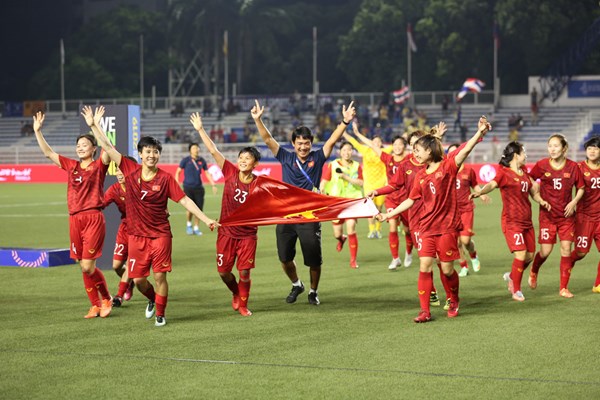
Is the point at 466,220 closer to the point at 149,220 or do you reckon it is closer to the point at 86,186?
the point at 149,220

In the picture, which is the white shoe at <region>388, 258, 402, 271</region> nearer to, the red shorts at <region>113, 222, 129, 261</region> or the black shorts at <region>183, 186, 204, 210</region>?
the red shorts at <region>113, 222, 129, 261</region>

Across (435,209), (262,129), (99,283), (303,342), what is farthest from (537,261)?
(99,283)

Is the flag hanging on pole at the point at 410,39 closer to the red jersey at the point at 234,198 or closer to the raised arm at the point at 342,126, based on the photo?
the raised arm at the point at 342,126

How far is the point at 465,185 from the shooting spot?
15.0 m

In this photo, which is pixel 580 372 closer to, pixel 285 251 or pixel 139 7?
pixel 285 251

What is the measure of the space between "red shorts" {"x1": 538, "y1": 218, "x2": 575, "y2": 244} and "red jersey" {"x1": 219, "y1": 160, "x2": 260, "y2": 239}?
369 cm

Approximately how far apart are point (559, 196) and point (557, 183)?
0.18 m

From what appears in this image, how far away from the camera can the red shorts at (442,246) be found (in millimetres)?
11156

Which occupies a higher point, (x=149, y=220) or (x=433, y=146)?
(x=433, y=146)

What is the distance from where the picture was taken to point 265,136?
1230 cm

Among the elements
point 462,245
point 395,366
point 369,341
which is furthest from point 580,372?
point 462,245

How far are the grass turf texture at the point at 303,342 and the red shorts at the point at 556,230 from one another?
73 cm

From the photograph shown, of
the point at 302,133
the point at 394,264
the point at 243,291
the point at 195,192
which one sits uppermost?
the point at 302,133

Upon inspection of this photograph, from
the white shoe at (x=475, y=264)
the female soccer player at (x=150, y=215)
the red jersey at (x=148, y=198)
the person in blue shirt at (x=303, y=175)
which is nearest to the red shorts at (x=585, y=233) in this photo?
the white shoe at (x=475, y=264)
